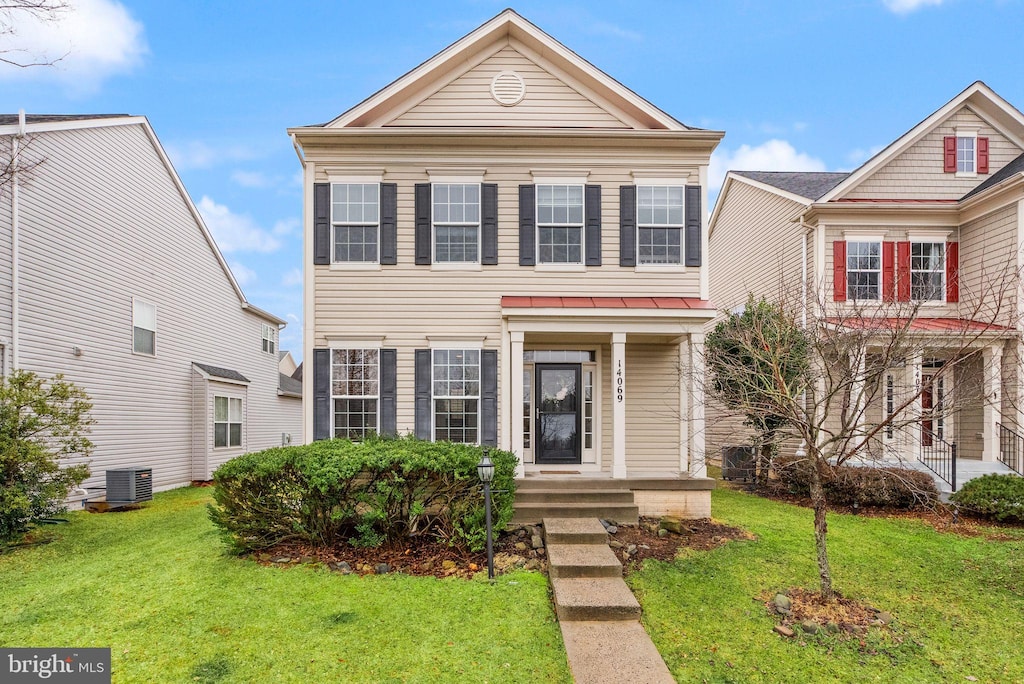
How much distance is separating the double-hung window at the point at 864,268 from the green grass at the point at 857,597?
614 cm

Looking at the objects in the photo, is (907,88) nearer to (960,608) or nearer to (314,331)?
(960,608)

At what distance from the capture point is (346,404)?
30.5 feet

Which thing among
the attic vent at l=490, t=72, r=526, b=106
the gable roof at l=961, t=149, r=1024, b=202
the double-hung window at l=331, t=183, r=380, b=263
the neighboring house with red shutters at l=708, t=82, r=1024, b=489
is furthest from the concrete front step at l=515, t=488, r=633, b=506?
the gable roof at l=961, t=149, r=1024, b=202

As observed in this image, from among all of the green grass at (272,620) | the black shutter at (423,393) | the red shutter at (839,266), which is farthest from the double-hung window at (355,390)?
the red shutter at (839,266)

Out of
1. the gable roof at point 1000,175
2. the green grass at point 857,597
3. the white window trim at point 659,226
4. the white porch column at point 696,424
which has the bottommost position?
the green grass at point 857,597

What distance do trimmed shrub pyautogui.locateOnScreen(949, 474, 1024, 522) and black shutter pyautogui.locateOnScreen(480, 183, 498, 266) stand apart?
8.73 meters

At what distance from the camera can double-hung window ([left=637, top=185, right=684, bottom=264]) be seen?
956 centimetres

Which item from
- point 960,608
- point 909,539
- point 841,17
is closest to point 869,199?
point 841,17

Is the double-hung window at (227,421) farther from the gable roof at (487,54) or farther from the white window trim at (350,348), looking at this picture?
the gable roof at (487,54)

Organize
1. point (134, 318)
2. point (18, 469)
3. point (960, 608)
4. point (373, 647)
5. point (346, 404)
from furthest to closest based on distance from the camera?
point (134, 318) < point (346, 404) < point (18, 469) < point (960, 608) < point (373, 647)

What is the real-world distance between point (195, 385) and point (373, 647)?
1275cm

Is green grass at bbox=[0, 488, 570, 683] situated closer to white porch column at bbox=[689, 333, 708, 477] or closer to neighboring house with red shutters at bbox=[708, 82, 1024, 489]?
white porch column at bbox=[689, 333, 708, 477]

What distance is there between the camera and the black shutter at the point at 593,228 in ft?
31.1

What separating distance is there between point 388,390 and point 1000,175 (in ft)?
48.8
